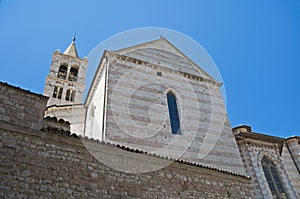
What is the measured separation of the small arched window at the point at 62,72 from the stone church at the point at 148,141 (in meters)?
10.5

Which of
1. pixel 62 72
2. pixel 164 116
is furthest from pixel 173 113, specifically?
pixel 62 72

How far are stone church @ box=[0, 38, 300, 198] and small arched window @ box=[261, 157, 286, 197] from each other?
5 cm

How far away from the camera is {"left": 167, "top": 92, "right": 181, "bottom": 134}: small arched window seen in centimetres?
1099

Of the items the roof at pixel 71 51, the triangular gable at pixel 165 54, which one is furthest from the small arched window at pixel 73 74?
the triangular gable at pixel 165 54

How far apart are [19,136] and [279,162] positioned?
11.4 meters

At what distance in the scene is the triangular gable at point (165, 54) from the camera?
1304 cm

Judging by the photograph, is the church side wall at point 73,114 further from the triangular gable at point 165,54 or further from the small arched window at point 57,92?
the small arched window at point 57,92

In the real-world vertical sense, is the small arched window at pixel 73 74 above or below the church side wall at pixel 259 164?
above

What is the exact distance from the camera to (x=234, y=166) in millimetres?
10578

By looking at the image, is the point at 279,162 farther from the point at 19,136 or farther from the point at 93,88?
the point at 19,136

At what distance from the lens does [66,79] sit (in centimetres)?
2508

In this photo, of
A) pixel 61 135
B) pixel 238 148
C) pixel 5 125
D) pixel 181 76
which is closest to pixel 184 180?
pixel 61 135

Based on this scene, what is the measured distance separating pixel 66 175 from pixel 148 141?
4.84 meters

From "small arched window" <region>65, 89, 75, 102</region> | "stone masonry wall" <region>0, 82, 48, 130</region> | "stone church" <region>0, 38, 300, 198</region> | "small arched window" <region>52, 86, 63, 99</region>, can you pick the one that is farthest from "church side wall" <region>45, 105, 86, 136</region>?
"stone masonry wall" <region>0, 82, 48, 130</region>
